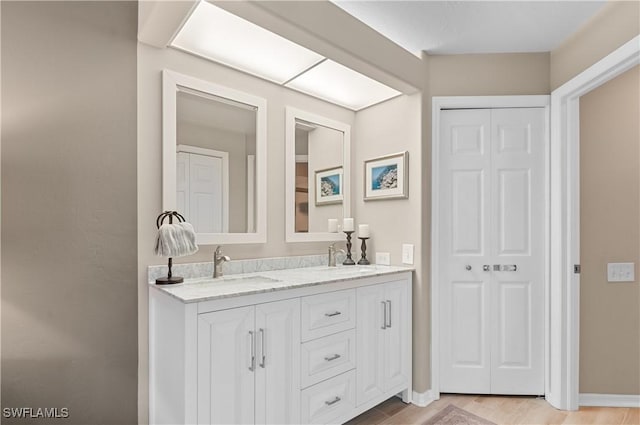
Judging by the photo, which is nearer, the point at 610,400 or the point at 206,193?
the point at 206,193

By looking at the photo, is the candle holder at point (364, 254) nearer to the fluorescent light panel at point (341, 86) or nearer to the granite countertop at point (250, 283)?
the granite countertop at point (250, 283)

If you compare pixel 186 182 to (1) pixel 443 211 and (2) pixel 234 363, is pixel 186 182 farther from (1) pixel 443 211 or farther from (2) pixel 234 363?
(1) pixel 443 211

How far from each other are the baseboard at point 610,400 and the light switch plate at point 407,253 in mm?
1508

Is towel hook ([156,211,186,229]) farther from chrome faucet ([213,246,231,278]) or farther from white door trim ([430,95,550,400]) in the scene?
white door trim ([430,95,550,400])

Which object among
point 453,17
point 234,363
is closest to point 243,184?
point 234,363

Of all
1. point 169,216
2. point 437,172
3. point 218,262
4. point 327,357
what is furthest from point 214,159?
point 437,172

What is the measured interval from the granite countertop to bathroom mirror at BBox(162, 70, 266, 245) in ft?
0.83

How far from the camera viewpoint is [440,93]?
2.56 meters

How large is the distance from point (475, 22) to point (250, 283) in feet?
6.93

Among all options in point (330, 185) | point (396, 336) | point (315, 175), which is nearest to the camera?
point (396, 336)

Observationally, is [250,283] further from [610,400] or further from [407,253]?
[610,400]

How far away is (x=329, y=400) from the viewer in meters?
1.91

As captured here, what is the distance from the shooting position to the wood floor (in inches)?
86.7

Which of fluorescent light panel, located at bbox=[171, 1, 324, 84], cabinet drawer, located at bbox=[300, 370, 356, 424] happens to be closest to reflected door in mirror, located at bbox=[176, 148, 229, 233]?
fluorescent light panel, located at bbox=[171, 1, 324, 84]
